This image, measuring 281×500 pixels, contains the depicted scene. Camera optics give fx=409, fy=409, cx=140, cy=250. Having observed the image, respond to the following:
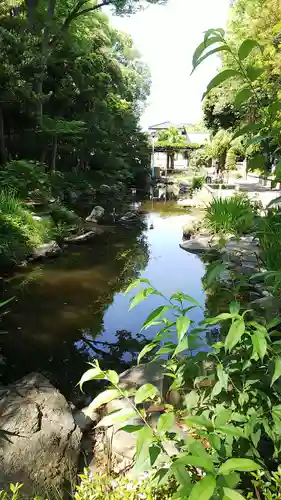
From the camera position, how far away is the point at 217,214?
29.0 feet

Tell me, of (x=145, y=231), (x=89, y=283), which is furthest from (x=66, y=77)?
(x=89, y=283)

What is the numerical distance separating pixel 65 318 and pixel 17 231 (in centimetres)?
284

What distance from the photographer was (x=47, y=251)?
7.79 meters

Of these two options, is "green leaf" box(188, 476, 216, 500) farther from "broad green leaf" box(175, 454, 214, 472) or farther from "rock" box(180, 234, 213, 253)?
"rock" box(180, 234, 213, 253)

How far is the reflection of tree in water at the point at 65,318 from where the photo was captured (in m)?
4.05

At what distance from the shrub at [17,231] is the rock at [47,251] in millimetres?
102

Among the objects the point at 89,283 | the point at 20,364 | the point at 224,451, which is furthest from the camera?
the point at 89,283

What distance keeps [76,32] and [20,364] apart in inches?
676

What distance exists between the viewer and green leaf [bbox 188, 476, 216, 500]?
2.45ft

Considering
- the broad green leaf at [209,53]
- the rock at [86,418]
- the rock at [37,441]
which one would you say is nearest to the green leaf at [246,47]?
the broad green leaf at [209,53]

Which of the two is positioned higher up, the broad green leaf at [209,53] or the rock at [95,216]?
the broad green leaf at [209,53]

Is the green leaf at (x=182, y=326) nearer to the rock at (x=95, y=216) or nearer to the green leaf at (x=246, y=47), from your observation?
the green leaf at (x=246, y=47)

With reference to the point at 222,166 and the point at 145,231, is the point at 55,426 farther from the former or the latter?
the point at 222,166

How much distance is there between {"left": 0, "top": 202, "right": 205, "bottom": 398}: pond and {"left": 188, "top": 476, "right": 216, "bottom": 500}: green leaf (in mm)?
2977
